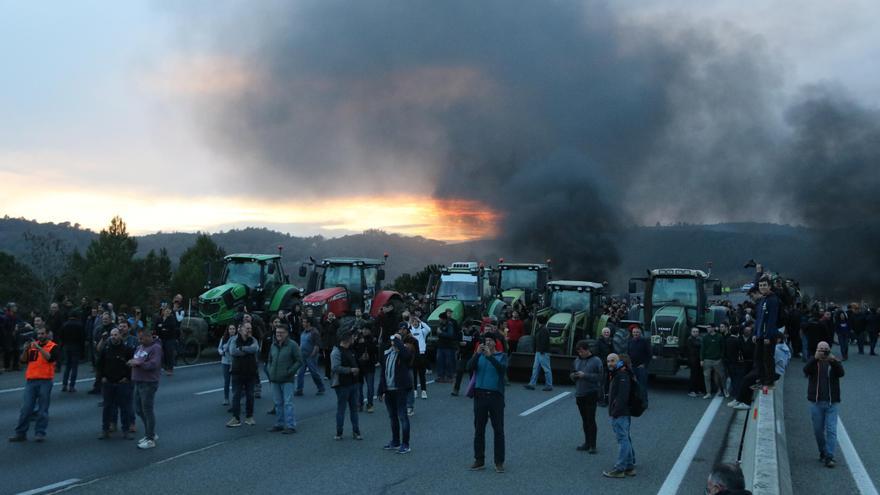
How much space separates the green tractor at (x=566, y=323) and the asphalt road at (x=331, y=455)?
4.25 metres

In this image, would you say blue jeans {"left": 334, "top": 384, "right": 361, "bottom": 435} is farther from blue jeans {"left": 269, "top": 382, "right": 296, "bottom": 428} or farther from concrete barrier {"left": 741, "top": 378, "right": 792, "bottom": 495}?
concrete barrier {"left": 741, "top": 378, "right": 792, "bottom": 495}

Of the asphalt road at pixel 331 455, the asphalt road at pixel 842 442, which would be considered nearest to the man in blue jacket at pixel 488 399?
the asphalt road at pixel 331 455

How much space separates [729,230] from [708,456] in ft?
508

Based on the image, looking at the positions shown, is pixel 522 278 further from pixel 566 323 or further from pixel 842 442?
pixel 842 442

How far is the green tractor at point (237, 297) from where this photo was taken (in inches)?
1001

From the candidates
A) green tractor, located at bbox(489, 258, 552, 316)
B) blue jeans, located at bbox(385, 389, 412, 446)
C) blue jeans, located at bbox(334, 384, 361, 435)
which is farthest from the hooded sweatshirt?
green tractor, located at bbox(489, 258, 552, 316)

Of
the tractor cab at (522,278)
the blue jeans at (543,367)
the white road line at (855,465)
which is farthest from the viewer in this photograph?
the tractor cab at (522,278)

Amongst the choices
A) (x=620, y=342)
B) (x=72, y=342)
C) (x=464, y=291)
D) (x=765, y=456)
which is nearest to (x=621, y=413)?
(x=765, y=456)

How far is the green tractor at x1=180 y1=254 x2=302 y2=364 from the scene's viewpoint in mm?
25422

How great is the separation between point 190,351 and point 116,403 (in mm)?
13339

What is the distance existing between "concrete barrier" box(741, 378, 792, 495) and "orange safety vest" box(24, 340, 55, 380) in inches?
390

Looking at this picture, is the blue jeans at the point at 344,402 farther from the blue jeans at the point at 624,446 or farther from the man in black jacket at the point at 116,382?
the blue jeans at the point at 624,446

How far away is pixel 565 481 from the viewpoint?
32.8 ft

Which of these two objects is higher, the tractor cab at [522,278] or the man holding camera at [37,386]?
the tractor cab at [522,278]
